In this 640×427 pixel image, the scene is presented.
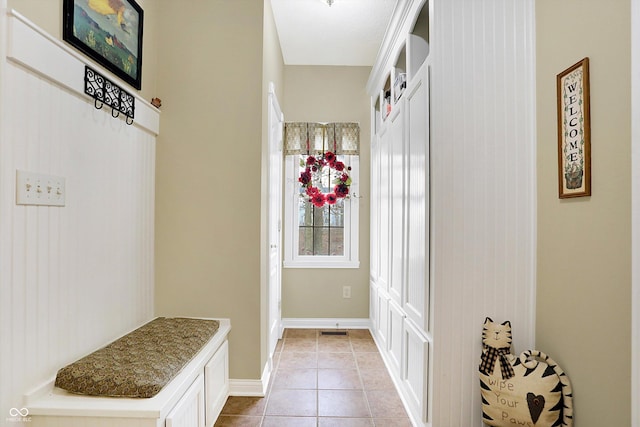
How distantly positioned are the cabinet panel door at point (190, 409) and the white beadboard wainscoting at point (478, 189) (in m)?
1.18

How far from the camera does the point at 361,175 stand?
3869 mm

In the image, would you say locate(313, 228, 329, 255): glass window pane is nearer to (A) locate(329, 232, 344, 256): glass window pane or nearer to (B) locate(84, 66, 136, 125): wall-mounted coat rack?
(A) locate(329, 232, 344, 256): glass window pane

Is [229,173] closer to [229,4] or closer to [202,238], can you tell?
[202,238]

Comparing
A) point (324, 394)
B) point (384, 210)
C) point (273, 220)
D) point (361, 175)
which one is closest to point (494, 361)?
point (324, 394)

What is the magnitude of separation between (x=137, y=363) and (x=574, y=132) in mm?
2110

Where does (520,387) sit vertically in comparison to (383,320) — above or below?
above

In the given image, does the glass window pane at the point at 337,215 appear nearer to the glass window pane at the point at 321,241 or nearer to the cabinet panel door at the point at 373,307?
the glass window pane at the point at 321,241

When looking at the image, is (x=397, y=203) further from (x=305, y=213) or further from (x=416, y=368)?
Result: (x=305, y=213)

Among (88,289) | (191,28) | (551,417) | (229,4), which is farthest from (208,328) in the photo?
(229,4)

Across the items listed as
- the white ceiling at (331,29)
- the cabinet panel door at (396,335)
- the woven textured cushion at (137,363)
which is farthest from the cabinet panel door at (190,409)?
the white ceiling at (331,29)

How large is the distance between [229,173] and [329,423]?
1632 millimetres

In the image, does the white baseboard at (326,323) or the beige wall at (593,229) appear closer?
the beige wall at (593,229)

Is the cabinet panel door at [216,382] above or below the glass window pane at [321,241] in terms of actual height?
below

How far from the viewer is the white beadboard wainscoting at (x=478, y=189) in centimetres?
178
